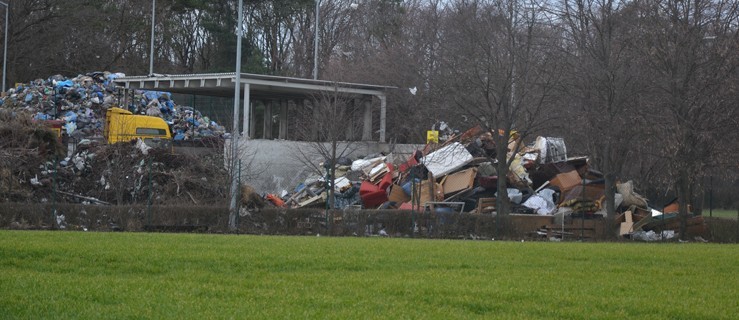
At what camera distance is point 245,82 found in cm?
4766

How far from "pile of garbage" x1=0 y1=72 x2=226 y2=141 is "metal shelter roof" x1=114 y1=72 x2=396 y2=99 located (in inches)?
95.5

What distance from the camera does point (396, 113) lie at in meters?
61.6

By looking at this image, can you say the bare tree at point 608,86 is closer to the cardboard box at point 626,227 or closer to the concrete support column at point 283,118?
the cardboard box at point 626,227

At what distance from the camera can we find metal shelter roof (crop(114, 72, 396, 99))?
159 feet

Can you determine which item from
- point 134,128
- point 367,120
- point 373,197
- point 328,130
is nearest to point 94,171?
point 328,130

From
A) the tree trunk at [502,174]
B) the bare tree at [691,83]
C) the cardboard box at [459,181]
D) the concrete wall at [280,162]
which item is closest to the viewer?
the bare tree at [691,83]

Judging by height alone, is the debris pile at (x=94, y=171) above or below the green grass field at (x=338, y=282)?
above

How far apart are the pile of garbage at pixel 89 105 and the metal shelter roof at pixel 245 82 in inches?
95.5

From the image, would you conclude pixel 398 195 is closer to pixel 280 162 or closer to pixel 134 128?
pixel 280 162

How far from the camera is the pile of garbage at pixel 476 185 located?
128ft

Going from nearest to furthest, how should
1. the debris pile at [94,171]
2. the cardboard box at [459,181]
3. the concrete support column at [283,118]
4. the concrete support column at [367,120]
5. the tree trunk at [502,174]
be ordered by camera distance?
the debris pile at [94,171] < the tree trunk at [502,174] < the cardboard box at [459,181] < the concrete support column at [367,120] < the concrete support column at [283,118]

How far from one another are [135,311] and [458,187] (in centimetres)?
3013

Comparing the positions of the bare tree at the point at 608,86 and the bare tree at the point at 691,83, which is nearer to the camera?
the bare tree at the point at 691,83

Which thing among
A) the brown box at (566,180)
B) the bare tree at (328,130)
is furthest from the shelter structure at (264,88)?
the brown box at (566,180)
